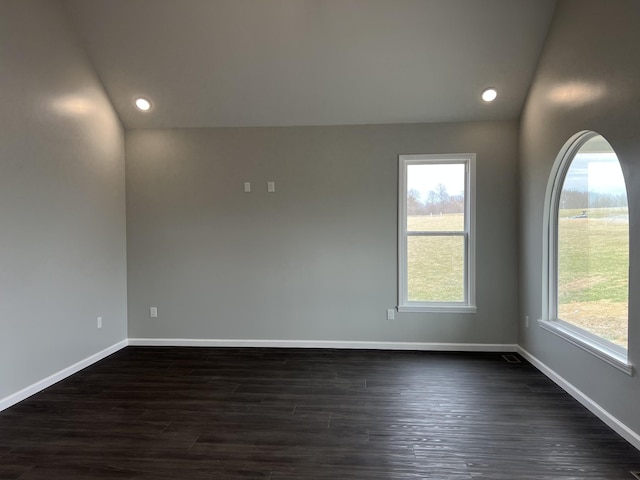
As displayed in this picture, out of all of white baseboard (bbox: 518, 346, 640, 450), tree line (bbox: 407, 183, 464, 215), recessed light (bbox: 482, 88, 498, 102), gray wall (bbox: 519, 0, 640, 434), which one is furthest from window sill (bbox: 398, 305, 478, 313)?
recessed light (bbox: 482, 88, 498, 102)

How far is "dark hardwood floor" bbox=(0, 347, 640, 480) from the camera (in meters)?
2.09

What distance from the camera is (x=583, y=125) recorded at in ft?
9.20

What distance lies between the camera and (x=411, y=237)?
4.19 metres

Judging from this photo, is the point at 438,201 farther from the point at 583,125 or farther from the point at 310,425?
the point at 310,425

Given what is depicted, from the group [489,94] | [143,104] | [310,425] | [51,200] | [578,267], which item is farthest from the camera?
[143,104]

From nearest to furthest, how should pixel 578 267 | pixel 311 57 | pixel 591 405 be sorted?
1. pixel 591 405
2. pixel 578 267
3. pixel 311 57

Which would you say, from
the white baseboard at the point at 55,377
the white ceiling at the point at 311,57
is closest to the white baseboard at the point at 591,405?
the white ceiling at the point at 311,57

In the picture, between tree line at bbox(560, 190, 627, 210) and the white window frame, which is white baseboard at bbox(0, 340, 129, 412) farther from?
tree line at bbox(560, 190, 627, 210)

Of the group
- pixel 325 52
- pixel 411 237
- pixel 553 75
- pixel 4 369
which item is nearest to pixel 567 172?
pixel 553 75

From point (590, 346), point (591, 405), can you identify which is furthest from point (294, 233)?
point (591, 405)

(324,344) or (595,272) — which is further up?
(595,272)

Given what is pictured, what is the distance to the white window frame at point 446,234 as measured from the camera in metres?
4.08

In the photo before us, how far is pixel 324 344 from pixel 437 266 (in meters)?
1.52

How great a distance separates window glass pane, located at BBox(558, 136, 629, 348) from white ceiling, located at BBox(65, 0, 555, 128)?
1.23 m
